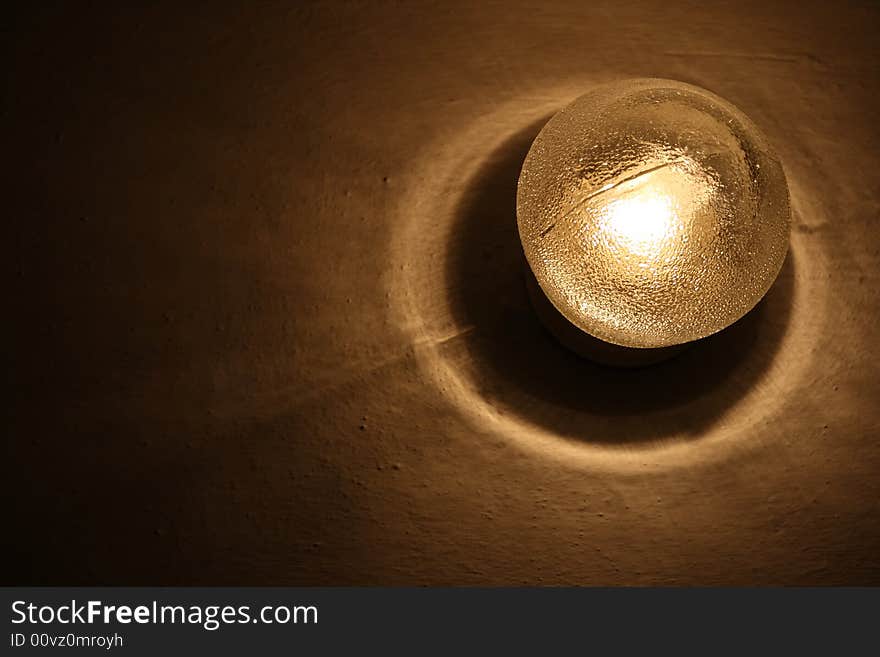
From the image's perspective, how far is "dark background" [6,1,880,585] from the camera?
A: 68 centimetres

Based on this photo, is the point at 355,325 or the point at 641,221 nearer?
the point at 641,221

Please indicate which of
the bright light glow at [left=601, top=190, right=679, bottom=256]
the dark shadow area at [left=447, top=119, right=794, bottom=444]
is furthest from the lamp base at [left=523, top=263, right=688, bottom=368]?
the bright light glow at [left=601, top=190, right=679, bottom=256]

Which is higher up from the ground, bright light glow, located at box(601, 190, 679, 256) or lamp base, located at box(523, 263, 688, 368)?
lamp base, located at box(523, 263, 688, 368)

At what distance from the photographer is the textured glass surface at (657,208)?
1.77 ft

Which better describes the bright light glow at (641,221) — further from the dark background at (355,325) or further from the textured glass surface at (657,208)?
the dark background at (355,325)

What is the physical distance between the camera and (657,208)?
0.54 metres

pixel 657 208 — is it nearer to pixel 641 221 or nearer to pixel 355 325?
pixel 641 221

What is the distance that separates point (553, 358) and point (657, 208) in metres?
0.20

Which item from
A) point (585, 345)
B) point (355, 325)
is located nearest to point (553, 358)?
point (585, 345)

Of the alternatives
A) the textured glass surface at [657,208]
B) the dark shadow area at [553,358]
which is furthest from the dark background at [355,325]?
the textured glass surface at [657,208]

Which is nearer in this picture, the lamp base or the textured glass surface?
the textured glass surface

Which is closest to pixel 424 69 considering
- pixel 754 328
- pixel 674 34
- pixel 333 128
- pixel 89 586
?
pixel 333 128

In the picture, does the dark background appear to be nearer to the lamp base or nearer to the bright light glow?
the lamp base

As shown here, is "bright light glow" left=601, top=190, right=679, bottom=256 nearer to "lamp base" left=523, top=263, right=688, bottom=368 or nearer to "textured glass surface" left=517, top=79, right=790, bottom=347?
"textured glass surface" left=517, top=79, right=790, bottom=347
